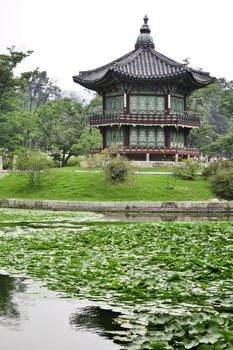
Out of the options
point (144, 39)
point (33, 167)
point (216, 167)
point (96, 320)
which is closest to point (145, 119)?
point (216, 167)

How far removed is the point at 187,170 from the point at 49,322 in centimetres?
3835

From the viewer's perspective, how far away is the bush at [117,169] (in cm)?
4378

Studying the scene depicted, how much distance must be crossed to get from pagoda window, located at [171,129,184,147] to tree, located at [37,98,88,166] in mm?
12129

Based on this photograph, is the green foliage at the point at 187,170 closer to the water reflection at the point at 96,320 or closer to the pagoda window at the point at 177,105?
the pagoda window at the point at 177,105

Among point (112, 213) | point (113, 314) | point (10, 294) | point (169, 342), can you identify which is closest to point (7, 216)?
point (112, 213)

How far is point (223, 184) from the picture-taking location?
42906 millimetres

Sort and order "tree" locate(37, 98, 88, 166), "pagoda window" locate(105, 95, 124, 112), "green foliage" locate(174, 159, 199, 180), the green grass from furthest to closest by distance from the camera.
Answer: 1. "tree" locate(37, 98, 88, 166)
2. "pagoda window" locate(105, 95, 124, 112)
3. "green foliage" locate(174, 159, 199, 180)
4. the green grass

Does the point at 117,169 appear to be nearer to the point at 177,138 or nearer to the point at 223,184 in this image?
the point at 223,184

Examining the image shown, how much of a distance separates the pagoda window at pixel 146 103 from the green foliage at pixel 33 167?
13.5 m

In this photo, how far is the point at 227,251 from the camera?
53.3 feet

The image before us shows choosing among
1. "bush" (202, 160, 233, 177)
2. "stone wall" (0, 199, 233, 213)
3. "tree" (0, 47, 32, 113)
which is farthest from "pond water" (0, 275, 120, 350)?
"tree" (0, 47, 32, 113)

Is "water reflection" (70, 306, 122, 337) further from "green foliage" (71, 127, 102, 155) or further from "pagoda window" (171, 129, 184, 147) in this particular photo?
"green foliage" (71, 127, 102, 155)

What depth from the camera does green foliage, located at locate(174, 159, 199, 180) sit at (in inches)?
1865

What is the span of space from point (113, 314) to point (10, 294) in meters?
2.68
